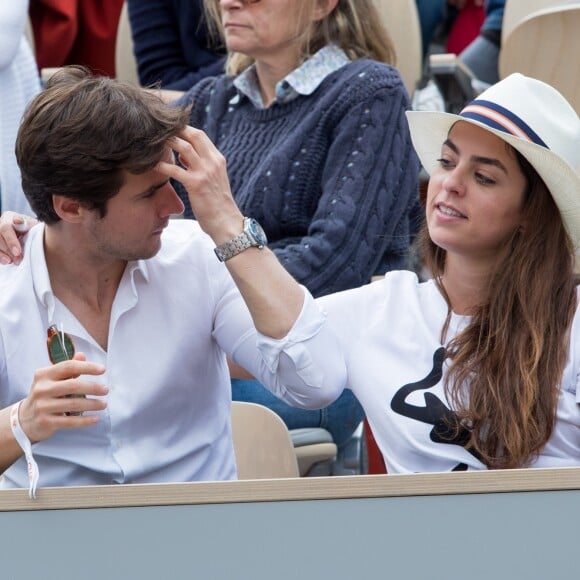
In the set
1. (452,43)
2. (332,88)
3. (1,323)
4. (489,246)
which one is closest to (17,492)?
(1,323)

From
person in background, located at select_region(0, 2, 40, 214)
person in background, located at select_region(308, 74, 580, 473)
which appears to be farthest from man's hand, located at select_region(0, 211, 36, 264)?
person in background, located at select_region(0, 2, 40, 214)

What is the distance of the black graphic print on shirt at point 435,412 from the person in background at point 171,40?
1.85 meters

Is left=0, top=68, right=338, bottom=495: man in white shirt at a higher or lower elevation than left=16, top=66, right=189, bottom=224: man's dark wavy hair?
lower

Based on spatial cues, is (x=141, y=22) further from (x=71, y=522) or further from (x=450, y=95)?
(x=71, y=522)

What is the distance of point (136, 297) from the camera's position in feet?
6.45

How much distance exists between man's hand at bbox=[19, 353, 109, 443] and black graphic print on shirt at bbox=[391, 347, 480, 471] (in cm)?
54

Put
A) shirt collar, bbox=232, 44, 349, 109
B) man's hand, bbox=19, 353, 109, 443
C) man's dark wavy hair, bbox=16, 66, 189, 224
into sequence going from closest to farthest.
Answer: man's hand, bbox=19, 353, 109, 443
man's dark wavy hair, bbox=16, 66, 189, 224
shirt collar, bbox=232, 44, 349, 109

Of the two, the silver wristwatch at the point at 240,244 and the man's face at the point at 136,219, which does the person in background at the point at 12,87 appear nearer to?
the man's face at the point at 136,219

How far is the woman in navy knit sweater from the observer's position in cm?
256

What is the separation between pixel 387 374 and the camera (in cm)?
196

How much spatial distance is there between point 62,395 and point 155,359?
0.40 metres

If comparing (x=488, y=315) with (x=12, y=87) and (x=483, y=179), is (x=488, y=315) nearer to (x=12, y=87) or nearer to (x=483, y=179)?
(x=483, y=179)

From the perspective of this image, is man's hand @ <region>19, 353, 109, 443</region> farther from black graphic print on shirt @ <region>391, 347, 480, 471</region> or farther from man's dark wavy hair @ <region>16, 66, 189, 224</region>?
black graphic print on shirt @ <region>391, 347, 480, 471</region>

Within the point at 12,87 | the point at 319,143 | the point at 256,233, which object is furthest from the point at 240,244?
the point at 12,87
